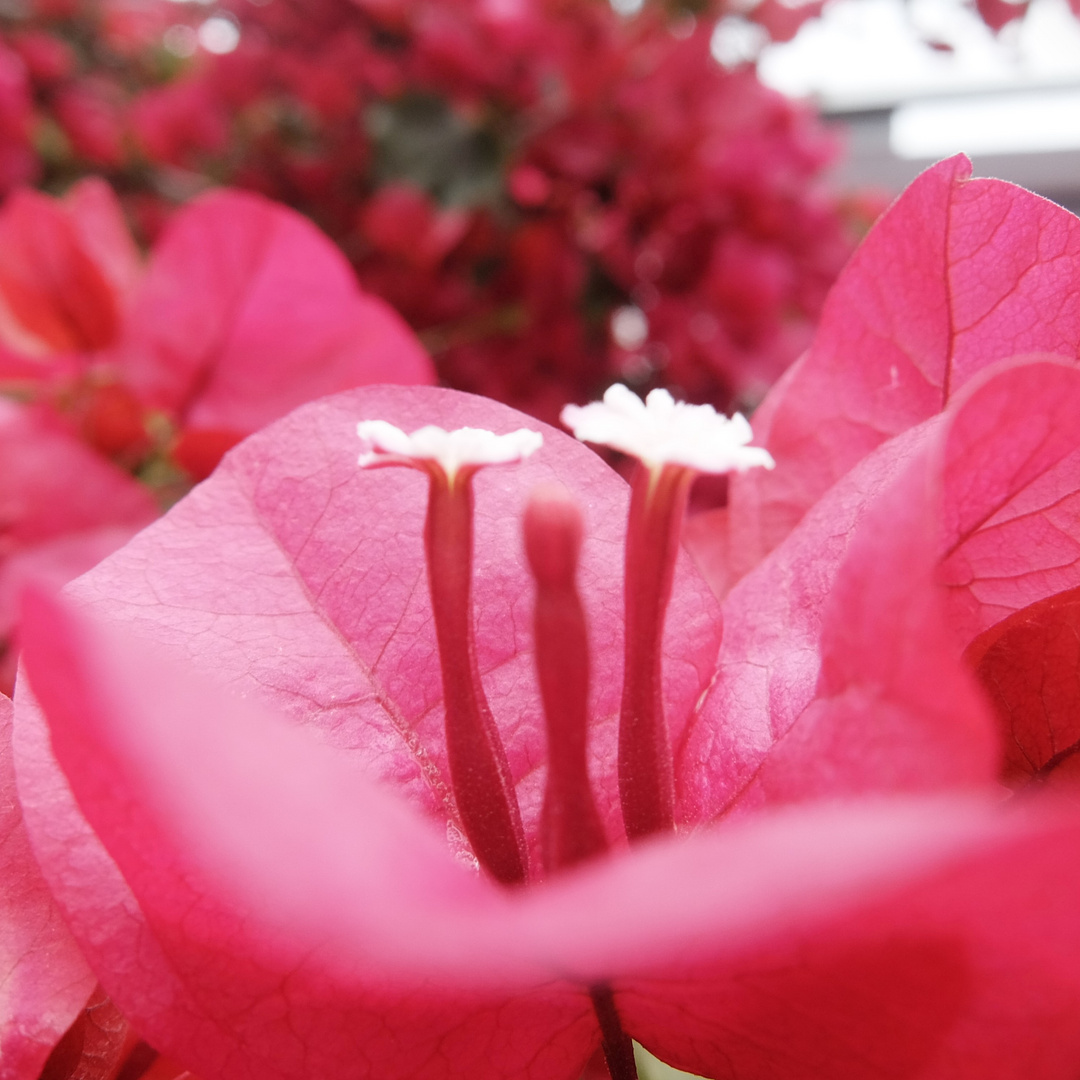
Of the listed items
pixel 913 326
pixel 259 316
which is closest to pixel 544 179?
pixel 259 316

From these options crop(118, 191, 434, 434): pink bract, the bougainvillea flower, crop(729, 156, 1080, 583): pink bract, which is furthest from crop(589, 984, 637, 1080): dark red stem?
crop(118, 191, 434, 434): pink bract

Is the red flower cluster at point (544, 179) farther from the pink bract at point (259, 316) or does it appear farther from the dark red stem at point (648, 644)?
the dark red stem at point (648, 644)

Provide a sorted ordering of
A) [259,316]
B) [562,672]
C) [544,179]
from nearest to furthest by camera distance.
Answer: [562,672] → [259,316] → [544,179]

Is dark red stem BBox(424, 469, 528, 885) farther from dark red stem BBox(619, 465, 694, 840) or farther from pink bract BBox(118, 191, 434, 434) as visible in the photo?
pink bract BBox(118, 191, 434, 434)

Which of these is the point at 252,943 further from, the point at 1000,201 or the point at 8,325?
the point at 8,325

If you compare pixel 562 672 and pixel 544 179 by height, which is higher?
pixel 562 672

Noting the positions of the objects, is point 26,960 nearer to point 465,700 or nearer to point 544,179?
point 465,700
